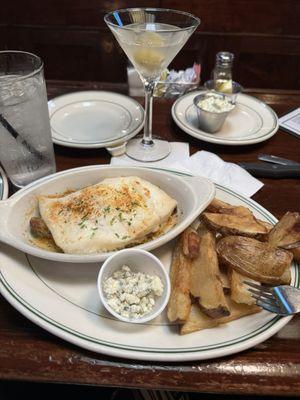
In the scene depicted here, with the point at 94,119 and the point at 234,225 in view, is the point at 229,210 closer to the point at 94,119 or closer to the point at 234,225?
the point at 234,225

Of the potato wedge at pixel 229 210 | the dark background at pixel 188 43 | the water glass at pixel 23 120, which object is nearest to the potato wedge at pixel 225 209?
the potato wedge at pixel 229 210

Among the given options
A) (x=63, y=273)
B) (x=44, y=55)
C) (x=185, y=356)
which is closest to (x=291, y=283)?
(x=185, y=356)

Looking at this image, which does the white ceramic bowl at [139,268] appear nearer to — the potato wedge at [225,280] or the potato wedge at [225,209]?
the potato wedge at [225,280]

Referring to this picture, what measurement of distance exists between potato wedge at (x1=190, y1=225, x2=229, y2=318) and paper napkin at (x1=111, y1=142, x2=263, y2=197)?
35cm

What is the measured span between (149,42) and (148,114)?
27 cm

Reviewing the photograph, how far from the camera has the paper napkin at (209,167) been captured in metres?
1.16

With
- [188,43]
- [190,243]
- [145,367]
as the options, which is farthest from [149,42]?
[188,43]

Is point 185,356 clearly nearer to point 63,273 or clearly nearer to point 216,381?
point 216,381

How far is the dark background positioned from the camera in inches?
107

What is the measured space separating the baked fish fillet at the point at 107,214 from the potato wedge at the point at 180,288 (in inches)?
4.5

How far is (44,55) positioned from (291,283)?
9.29ft

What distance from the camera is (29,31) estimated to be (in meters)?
2.86

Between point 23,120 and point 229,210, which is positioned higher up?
point 23,120

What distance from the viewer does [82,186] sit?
1043mm
